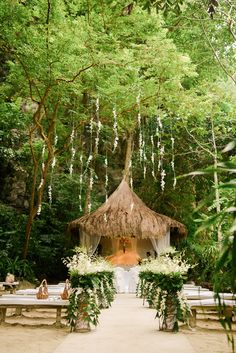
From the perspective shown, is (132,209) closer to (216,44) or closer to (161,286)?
(216,44)

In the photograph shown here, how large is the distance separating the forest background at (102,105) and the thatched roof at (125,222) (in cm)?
66

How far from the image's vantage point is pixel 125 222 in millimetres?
14242

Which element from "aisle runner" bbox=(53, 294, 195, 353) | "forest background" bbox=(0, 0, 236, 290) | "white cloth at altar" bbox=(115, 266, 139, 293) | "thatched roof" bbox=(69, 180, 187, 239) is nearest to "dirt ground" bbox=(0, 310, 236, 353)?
"aisle runner" bbox=(53, 294, 195, 353)

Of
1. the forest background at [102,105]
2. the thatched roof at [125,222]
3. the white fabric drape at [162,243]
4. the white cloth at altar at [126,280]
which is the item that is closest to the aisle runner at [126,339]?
the forest background at [102,105]

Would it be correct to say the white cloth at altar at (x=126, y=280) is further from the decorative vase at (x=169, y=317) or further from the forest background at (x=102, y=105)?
the decorative vase at (x=169, y=317)

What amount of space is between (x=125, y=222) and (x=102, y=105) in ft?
13.0

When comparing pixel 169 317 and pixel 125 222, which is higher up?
pixel 125 222

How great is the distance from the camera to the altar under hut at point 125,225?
14188mm

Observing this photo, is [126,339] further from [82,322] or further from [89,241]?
[89,241]

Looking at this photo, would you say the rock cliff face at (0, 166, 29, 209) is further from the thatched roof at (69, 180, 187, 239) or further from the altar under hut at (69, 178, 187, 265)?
the thatched roof at (69, 180, 187, 239)

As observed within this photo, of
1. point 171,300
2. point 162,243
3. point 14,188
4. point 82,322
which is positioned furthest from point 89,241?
point 171,300

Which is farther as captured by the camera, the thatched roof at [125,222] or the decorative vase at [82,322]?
the thatched roof at [125,222]

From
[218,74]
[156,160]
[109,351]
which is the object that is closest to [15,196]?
[156,160]

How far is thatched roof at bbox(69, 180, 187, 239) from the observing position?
46.5 ft
